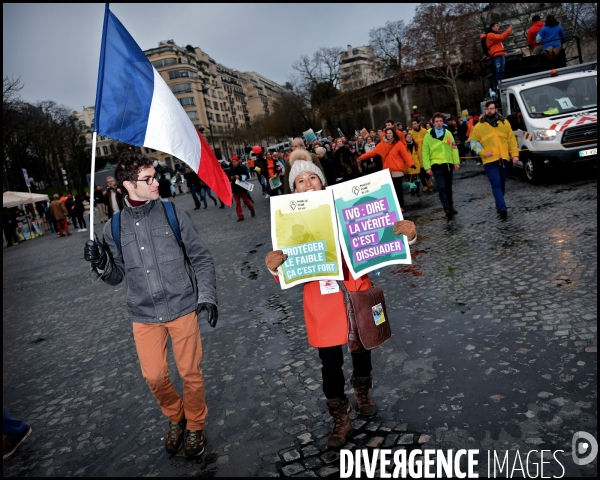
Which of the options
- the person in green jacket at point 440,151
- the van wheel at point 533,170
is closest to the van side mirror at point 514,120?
the van wheel at point 533,170

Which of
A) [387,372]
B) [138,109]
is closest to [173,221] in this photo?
[138,109]

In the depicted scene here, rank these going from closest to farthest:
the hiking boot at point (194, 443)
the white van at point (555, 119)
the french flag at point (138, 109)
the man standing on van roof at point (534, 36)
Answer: the hiking boot at point (194, 443)
the french flag at point (138, 109)
the white van at point (555, 119)
the man standing on van roof at point (534, 36)

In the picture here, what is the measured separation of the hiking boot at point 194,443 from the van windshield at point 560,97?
1059 cm

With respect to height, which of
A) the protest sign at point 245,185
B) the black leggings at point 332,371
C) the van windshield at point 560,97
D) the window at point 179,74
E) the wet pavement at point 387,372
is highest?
the window at point 179,74

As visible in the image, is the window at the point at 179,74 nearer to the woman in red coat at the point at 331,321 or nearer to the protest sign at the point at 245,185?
the protest sign at the point at 245,185

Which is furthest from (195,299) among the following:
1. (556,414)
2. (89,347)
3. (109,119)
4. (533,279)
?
(533,279)

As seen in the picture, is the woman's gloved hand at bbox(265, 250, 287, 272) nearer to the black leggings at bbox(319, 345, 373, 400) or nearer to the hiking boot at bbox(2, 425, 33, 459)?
the black leggings at bbox(319, 345, 373, 400)

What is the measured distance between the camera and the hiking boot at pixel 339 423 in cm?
306

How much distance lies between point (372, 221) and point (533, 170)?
9.57 m

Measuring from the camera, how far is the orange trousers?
328 centimetres

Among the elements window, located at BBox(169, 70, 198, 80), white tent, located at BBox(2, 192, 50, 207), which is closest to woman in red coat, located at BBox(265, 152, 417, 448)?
white tent, located at BBox(2, 192, 50, 207)

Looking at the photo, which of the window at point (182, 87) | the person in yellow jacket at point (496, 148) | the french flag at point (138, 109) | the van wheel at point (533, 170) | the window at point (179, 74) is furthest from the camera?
the window at point (182, 87)

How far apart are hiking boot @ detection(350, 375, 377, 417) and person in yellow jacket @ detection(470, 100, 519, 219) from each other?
6.02 metres

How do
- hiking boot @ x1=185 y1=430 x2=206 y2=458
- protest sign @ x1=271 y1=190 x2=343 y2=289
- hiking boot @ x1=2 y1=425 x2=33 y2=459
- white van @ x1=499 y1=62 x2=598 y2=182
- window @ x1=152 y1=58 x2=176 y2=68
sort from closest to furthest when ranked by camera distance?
protest sign @ x1=271 y1=190 x2=343 y2=289, hiking boot @ x1=185 y1=430 x2=206 y2=458, hiking boot @ x1=2 y1=425 x2=33 y2=459, white van @ x1=499 y1=62 x2=598 y2=182, window @ x1=152 y1=58 x2=176 y2=68
